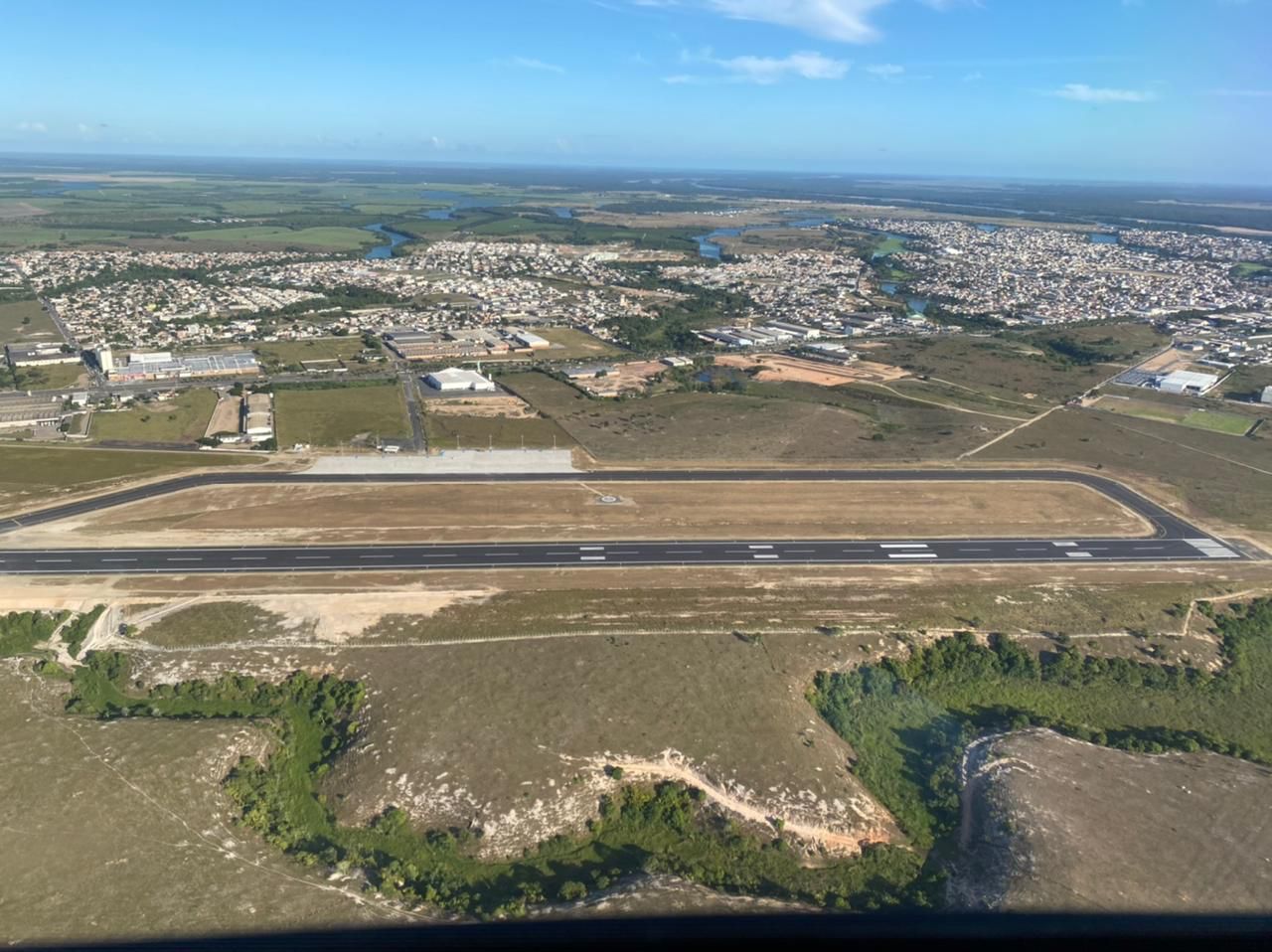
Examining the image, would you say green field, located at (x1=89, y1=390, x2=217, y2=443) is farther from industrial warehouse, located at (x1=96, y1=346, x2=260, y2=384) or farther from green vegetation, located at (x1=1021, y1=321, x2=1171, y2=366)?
green vegetation, located at (x1=1021, y1=321, x2=1171, y2=366)

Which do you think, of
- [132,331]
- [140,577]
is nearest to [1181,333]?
[140,577]

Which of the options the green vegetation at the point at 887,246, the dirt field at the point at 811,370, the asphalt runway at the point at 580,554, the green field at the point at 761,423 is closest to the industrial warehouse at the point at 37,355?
the asphalt runway at the point at 580,554

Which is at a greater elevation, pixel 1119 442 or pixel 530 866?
pixel 1119 442

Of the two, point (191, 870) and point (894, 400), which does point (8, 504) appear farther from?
point (894, 400)

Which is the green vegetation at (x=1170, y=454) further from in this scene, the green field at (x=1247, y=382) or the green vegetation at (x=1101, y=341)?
the green vegetation at (x=1101, y=341)

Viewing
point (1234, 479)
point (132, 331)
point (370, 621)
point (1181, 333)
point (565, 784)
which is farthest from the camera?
point (1181, 333)

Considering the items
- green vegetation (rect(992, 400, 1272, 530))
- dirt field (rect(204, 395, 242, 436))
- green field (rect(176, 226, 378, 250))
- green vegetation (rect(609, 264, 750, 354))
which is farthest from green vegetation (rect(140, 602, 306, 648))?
green field (rect(176, 226, 378, 250))
